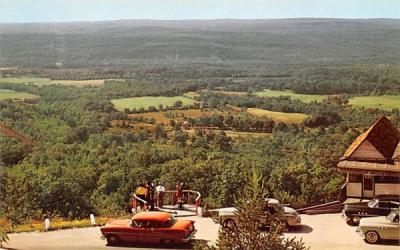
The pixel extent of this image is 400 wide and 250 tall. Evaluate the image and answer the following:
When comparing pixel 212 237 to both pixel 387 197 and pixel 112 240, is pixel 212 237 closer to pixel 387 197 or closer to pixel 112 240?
pixel 112 240

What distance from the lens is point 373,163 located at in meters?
8.64

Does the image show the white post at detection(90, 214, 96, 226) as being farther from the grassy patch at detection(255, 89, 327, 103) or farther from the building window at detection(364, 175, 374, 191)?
the building window at detection(364, 175, 374, 191)

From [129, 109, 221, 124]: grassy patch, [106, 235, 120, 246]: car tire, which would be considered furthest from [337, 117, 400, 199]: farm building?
[106, 235, 120, 246]: car tire

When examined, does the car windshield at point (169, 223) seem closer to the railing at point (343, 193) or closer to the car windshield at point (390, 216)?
the railing at point (343, 193)

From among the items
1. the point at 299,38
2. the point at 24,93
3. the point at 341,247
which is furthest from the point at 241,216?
the point at 24,93

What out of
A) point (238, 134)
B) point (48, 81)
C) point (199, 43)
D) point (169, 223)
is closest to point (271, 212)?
point (169, 223)

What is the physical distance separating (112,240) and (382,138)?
10.9ft

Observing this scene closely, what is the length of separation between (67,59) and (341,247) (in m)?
4.20

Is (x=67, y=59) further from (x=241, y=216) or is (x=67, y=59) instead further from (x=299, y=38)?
(x=241, y=216)

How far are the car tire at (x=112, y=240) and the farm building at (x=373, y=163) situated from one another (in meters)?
2.72

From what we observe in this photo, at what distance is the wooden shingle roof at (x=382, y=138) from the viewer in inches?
343

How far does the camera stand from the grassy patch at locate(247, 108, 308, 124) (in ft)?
31.1

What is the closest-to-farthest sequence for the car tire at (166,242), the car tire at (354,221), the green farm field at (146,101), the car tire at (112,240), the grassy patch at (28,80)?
the car tire at (166,242), the car tire at (112,240), the car tire at (354,221), the grassy patch at (28,80), the green farm field at (146,101)

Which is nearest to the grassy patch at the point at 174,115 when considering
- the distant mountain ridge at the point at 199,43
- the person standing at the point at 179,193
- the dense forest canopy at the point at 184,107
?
the dense forest canopy at the point at 184,107
